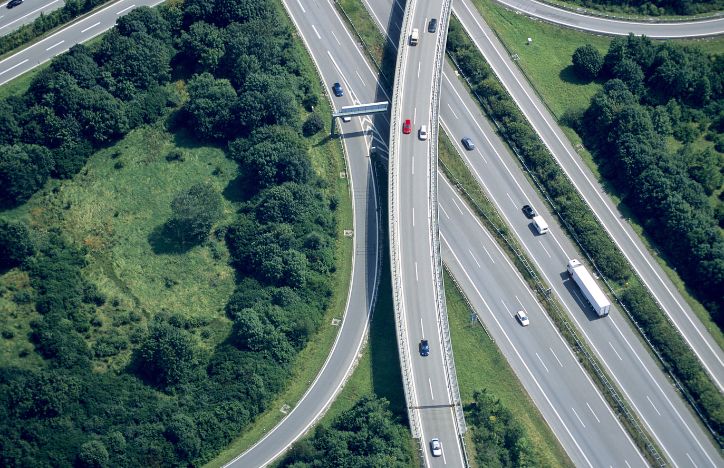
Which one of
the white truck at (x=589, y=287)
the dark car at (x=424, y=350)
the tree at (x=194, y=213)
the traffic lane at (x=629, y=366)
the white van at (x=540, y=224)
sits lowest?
the traffic lane at (x=629, y=366)

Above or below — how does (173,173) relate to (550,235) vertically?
above

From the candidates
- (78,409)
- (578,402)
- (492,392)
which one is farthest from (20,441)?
(578,402)

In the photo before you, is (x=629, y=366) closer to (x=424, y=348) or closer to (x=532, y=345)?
(x=532, y=345)

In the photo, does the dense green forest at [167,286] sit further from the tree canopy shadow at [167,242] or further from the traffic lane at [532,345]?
the traffic lane at [532,345]

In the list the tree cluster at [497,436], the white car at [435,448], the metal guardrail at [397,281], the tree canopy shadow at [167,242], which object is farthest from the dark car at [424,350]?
the tree canopy shadow at [167,242]

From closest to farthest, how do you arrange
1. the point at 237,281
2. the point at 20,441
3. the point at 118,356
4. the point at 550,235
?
the point at 20,441, the point at 118,356, the point at 237,281, the point at 550,235

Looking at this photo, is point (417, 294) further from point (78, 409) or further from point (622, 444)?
point (78, 409)

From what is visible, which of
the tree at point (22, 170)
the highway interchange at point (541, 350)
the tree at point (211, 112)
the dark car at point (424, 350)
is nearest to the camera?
the highway interchange at point (541, 350)
